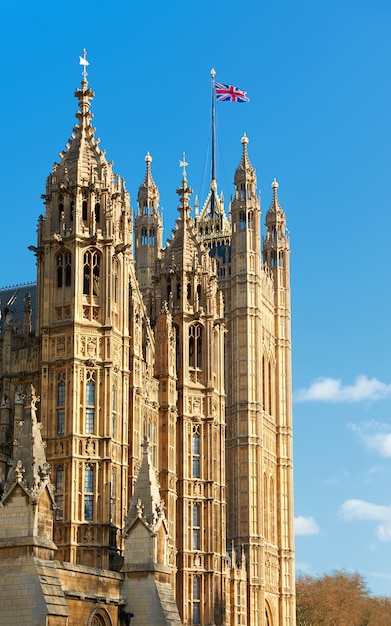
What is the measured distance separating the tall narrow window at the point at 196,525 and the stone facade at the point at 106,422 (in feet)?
0.23

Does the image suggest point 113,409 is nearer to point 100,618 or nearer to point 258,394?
point 100,618

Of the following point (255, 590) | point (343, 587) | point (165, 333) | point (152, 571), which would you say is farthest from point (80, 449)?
point (343, 587)

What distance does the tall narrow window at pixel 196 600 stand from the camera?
61.5 metres

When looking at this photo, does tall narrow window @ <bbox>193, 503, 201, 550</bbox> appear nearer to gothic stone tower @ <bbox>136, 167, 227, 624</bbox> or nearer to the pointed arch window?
gothic stone tower @ <bbox>136, 167, 227, 624</bbox>

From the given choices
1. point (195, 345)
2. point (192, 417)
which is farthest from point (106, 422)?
point (195, 345)

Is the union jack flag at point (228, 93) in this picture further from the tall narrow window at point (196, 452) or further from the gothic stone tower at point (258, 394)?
the tall narrow window at point (196, 452)

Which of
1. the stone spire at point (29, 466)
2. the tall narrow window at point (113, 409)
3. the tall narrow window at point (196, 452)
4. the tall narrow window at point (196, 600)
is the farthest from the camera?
the tall narrow window at point (196, 452)

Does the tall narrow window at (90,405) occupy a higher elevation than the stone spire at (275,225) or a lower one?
lower

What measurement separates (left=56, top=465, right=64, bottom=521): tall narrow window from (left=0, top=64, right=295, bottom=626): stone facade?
0.08m

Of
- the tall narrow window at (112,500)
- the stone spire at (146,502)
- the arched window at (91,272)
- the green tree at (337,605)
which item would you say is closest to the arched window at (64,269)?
the arched window at (91,272)

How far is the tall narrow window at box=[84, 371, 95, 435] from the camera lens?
53406 millimetres

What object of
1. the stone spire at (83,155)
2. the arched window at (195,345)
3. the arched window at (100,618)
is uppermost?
the stone spire at (83,155)

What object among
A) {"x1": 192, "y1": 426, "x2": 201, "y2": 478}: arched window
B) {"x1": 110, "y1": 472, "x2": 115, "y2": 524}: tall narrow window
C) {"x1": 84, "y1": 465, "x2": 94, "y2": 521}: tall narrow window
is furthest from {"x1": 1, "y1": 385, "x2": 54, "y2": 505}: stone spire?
{"x1": 192, "y1": 426, "x2": 201, "y2": 478}: arched window

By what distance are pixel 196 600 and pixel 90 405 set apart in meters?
13.7
